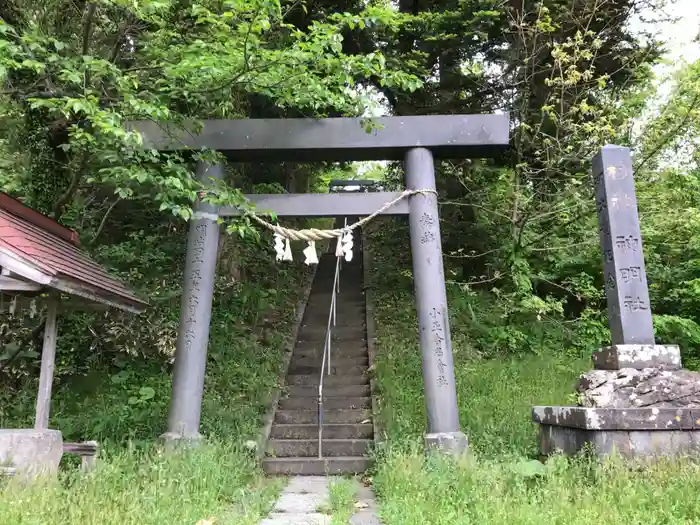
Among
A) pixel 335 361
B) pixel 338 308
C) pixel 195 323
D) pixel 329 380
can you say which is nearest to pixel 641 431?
pixel 195 323

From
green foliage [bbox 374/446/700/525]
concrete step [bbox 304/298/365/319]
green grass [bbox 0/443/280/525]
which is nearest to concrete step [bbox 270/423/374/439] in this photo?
green grass [bbox 0/443/280/525]

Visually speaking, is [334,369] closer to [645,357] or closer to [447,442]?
[447,442]

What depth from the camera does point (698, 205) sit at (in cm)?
994

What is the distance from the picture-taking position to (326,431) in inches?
Answer: 290

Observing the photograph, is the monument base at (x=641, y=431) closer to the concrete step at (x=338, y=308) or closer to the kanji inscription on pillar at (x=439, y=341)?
the kanji inscription on pillar at (x=439, y=341)

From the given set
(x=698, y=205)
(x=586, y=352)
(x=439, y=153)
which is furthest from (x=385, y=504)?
(x=698, y=205)

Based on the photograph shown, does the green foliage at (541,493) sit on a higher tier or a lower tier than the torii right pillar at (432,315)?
lower

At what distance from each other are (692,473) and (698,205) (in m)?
7.32

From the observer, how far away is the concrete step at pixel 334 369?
8977mm

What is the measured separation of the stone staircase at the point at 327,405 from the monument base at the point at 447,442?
108cm

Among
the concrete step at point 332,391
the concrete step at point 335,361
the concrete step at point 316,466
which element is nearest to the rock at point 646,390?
the concrete step at point 316,466

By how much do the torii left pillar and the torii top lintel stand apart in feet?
1.38

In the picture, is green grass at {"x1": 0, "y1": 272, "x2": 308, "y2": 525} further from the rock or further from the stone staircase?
the rock

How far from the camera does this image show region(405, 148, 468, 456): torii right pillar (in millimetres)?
5984
